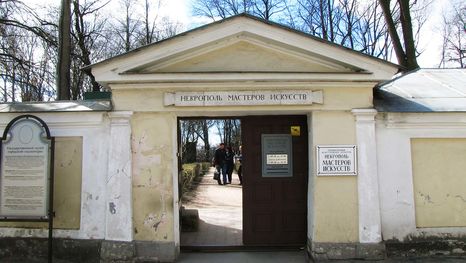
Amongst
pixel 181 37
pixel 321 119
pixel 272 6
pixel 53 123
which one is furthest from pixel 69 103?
pixel 272 6

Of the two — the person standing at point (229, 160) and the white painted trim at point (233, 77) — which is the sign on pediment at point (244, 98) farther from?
the person standing at point (229, 160)

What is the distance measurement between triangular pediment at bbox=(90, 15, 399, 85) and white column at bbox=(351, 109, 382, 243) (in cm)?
68

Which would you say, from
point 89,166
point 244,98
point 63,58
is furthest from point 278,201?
point 63,58

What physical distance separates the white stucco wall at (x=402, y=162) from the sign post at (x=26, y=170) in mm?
5315

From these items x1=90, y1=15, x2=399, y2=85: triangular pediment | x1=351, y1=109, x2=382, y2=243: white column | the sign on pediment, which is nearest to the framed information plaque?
x1=90, y1=15, x2=399, y2=85: triangular pediment

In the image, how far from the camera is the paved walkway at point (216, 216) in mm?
8453

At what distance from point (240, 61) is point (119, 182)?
2774mm

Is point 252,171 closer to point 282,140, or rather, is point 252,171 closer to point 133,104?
point 282,140

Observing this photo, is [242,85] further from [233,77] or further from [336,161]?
[336,161]

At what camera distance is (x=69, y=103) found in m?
7.97

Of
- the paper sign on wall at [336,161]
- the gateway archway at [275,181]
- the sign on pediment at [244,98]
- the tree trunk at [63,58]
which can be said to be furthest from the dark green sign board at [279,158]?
the tree trunk at [63,58]

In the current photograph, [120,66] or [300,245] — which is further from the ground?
[120,66]

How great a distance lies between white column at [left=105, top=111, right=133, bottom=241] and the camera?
7148 millimetres

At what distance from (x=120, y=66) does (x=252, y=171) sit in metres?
2.83
